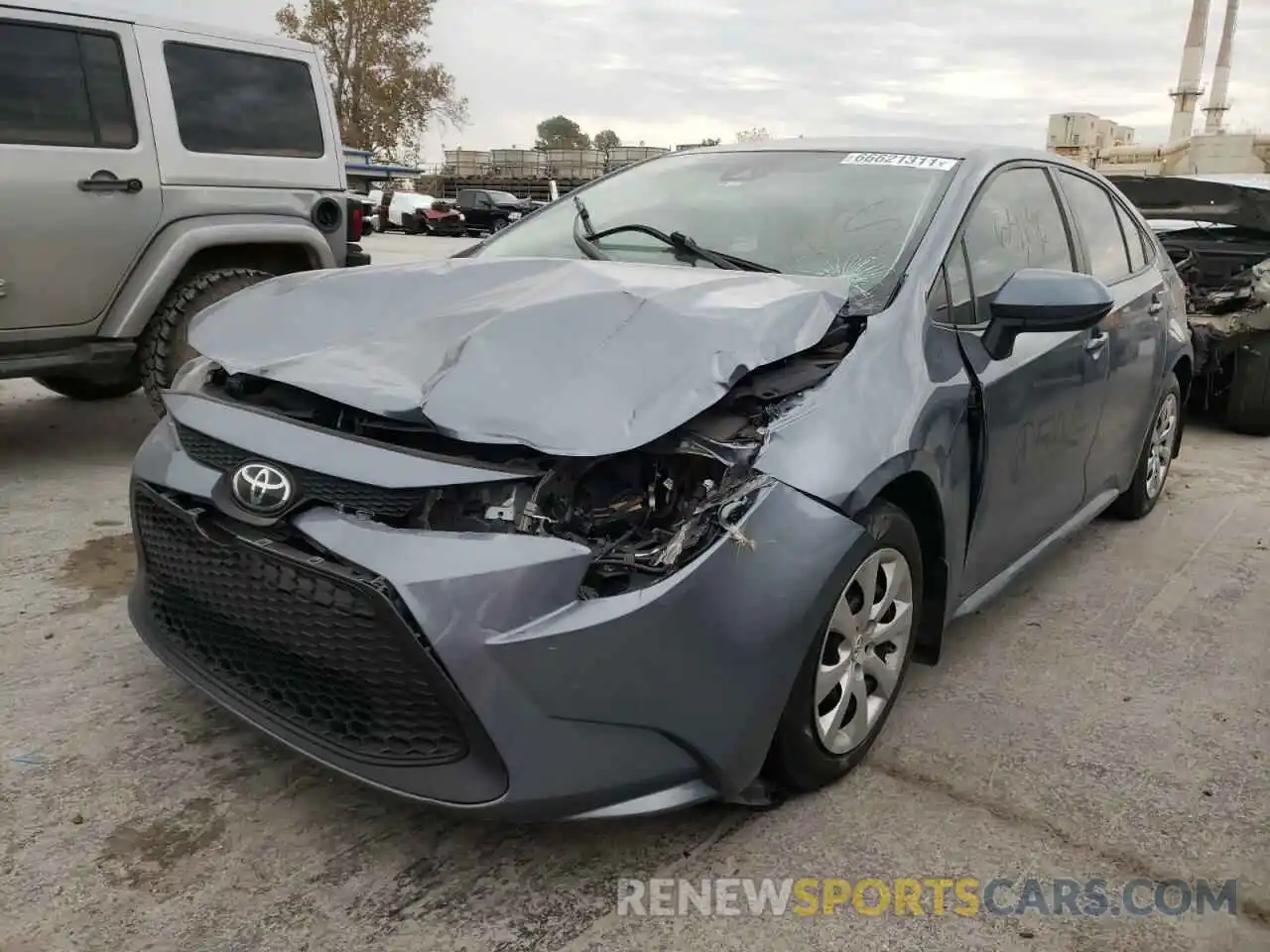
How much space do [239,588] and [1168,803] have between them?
228cm

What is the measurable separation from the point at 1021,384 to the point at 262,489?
213 cm

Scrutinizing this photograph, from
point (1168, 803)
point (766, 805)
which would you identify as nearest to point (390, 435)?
point (766, 805)

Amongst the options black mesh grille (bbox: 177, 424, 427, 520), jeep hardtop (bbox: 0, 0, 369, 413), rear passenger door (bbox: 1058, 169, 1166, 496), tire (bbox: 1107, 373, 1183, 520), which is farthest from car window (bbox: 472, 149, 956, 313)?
jeep hardtop (bbox: 0, 0, 369, 413)

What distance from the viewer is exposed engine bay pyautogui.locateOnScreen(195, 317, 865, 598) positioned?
206cm

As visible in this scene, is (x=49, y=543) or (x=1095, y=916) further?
(x=49, y=543)

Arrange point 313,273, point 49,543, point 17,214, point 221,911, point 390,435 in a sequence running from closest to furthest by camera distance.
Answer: point 221,911 → point 390,435 → point 313,273 → point 49,543 → point 17,214

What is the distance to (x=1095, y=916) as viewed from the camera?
2.18 metres

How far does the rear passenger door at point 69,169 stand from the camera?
4.52m

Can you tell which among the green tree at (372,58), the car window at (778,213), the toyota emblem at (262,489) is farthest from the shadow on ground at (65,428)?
the green tree at (372,58)

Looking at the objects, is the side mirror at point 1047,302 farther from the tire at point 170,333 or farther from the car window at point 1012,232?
the tire at point 170,333

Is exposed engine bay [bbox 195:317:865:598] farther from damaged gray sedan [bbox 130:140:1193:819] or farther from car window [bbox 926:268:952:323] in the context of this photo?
car window [bbox 926:268:952:323]

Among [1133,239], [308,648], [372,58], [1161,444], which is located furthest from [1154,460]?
[372,58]

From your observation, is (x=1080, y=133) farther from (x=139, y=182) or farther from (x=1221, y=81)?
(x=139, y=182)

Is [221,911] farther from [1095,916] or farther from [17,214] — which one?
[17,214]
